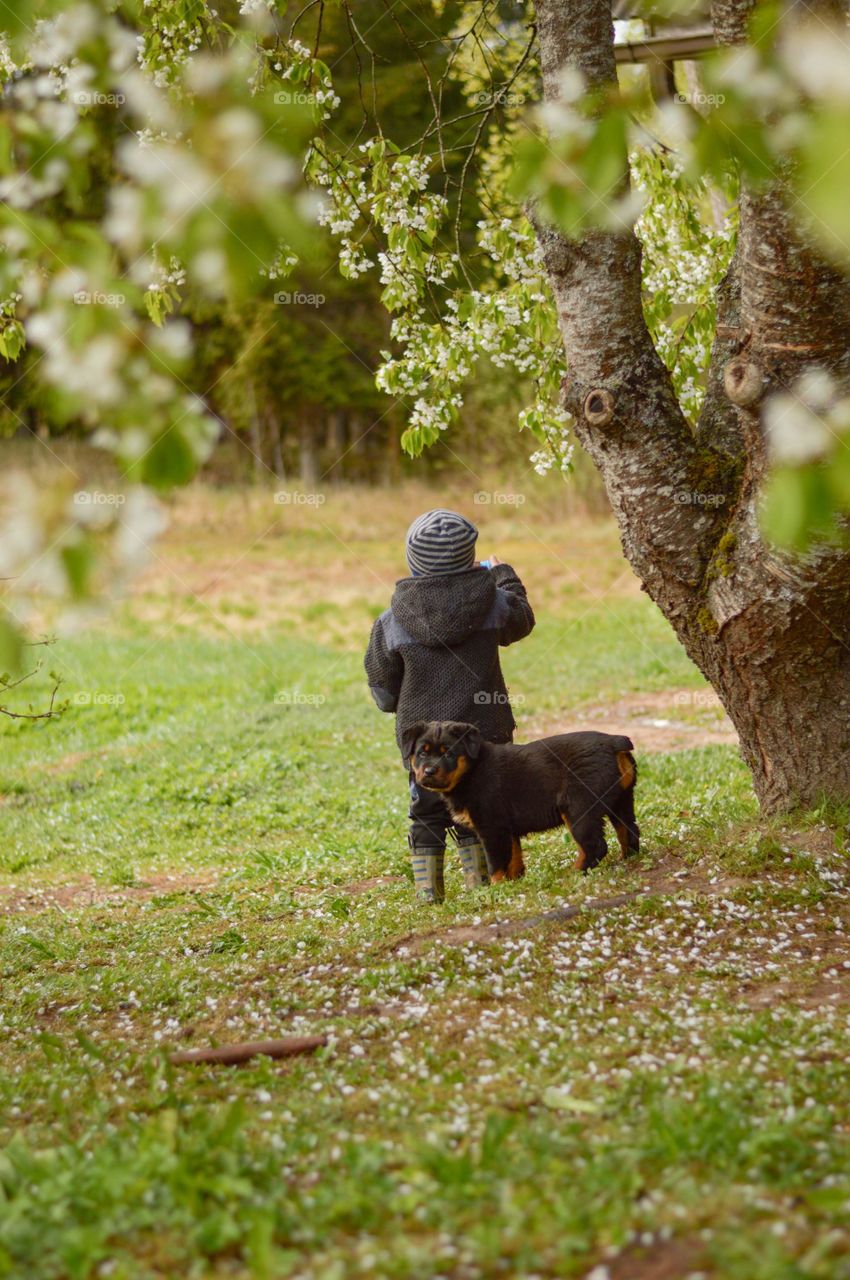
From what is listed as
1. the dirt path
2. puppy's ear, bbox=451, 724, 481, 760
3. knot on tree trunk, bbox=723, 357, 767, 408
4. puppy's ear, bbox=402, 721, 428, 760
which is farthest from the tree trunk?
knot on tree trunk, bbox=723, 357, 767, 408

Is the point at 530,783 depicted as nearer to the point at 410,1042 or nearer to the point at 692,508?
the point at 692,508

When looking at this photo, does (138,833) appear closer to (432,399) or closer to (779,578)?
(432,399)

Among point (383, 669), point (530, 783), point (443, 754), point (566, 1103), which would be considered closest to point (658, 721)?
point (383, 669)

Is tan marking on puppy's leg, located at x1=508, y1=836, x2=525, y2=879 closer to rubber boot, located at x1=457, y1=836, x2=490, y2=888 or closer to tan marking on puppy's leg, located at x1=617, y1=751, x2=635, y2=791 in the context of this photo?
rubber boot, located at x1=457, y1=836, x2=490, y2=888

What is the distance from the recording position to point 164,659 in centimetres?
1761

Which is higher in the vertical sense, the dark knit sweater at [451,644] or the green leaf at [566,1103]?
the dark knit sweater at [451,644]

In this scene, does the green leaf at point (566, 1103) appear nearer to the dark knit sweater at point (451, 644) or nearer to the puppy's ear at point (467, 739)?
the puppy's ear at point (467, 739)

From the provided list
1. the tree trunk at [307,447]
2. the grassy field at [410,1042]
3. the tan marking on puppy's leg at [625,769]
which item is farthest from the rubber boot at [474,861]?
the tree trunk at [307,447]

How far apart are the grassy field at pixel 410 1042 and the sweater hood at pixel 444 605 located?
136 centimetres

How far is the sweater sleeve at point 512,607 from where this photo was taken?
660 centimetres

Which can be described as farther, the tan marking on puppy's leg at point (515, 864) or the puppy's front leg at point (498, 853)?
the tan marking on puppy's leg at point (515, 864)

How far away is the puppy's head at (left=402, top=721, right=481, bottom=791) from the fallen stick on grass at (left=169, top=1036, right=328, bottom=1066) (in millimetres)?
1809

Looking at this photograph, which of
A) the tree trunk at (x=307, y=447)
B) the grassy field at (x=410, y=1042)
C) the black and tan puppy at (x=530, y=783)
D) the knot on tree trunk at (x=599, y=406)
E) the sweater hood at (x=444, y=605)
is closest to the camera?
the grassy field at (x=410, y=1042)

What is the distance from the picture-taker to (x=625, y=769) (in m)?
6.00
